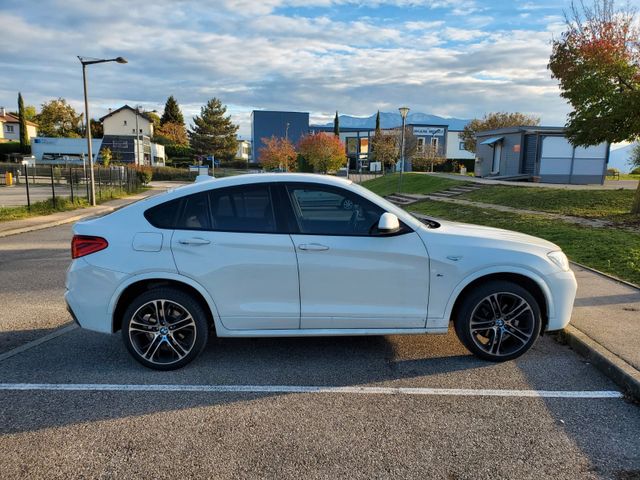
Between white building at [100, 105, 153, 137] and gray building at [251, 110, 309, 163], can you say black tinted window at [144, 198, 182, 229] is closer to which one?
gray building at [251, 110, 309, 163]

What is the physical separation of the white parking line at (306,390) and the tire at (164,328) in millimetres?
324

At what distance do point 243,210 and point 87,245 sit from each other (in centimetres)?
136

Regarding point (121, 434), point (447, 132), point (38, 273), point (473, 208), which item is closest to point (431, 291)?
point (121, 434)

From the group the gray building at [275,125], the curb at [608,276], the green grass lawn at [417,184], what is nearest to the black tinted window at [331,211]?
the curb at [608,276]

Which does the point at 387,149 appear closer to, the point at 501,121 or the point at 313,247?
the point at 501,121

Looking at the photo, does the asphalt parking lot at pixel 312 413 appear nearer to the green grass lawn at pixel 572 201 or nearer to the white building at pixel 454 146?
the green grass lawn at pixel 572 201

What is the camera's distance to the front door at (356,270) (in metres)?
4.04

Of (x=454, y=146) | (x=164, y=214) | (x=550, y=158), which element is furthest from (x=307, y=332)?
(x=454, y=146)

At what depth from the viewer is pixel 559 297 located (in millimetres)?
4301

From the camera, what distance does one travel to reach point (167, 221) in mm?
4113

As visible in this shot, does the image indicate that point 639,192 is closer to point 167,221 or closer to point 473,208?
point 473,208

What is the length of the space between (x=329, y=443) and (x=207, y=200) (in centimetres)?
227

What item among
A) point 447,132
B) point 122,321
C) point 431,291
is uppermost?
point 447,132

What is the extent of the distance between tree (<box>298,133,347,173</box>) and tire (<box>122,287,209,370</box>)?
179 feet
